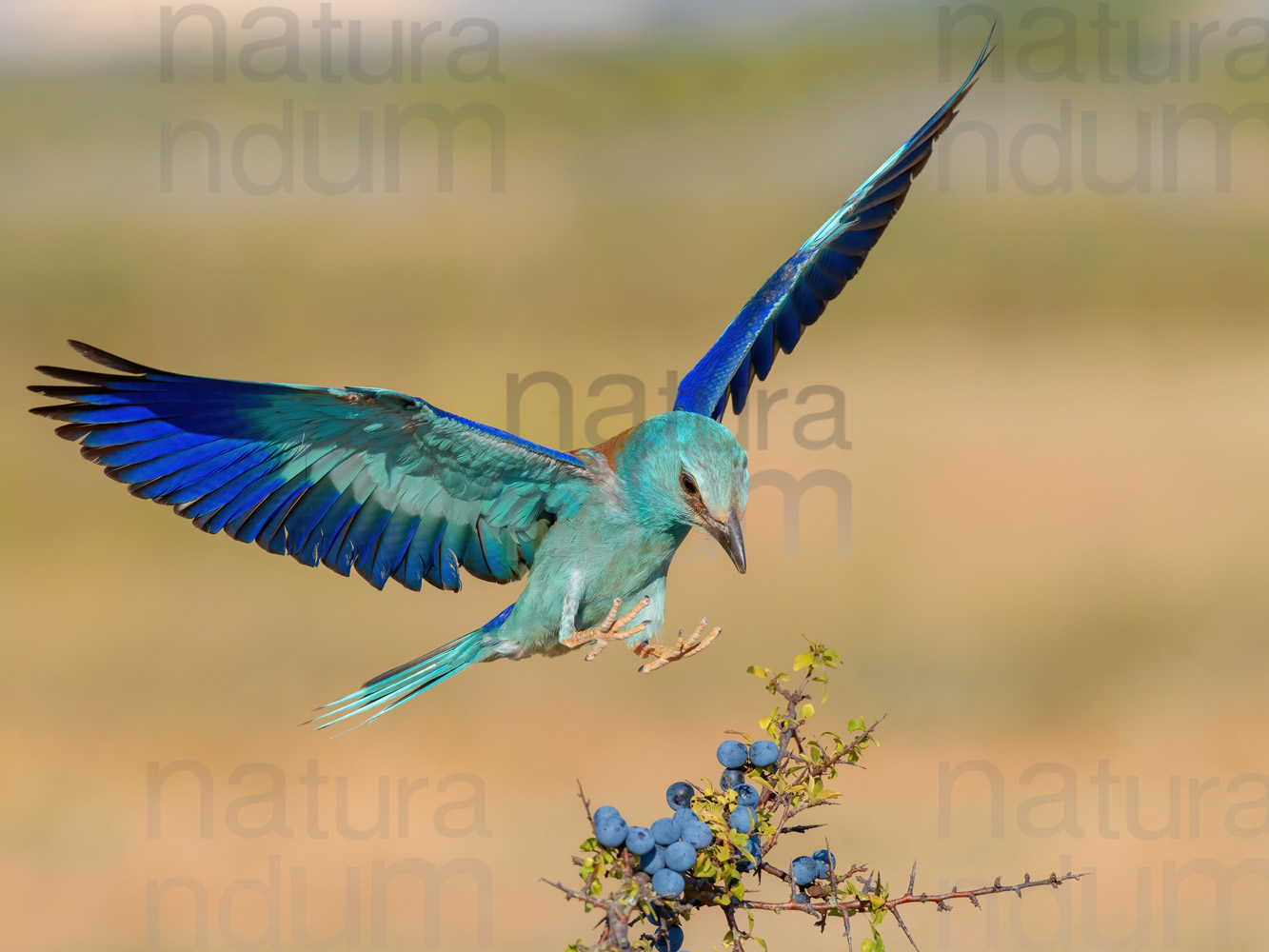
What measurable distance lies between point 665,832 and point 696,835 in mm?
70

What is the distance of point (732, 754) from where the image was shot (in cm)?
319

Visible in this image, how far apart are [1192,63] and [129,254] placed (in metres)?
15.1

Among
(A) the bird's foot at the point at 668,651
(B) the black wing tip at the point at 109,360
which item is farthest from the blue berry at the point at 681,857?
(B) the black wing tip at the point at 109,360

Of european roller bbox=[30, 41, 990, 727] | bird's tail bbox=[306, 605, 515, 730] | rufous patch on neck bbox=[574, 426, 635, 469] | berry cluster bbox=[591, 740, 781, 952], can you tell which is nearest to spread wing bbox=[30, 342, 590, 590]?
european roller bbox=[30, 41, 990, 727]

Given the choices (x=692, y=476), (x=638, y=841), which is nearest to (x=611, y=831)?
(x=638, y=841)

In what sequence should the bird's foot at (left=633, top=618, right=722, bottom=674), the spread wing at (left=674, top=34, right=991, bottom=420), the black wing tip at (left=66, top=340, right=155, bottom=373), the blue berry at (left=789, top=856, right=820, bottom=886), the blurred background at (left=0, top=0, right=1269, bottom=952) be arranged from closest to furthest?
the blue berry at (left=789, top=856, right=820, bottom=886)
the black wing tip at (left=66, top=340, right=155, bottom=373)
the bird's foot at (left=633, top=618, right=722, bottom=674)
the spread wing at (left=674, top=34, right=991, bottom=420)
the blurred background at (left=0, top=0, right=1269, bottom=952)

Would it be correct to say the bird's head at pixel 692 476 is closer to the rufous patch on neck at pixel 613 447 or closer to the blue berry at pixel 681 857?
the rufous patch on neck at pixel 613 447

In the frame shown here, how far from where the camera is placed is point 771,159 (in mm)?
17672

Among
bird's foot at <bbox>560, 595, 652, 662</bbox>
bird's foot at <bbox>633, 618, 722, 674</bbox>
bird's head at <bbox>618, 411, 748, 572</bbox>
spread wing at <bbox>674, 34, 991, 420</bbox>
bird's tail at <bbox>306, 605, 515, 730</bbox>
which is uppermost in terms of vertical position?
spread wing at <bbox>674, 34, 991, 420</bbox>

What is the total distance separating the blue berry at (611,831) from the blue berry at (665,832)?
0.07 m

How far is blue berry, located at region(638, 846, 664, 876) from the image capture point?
2.80 m

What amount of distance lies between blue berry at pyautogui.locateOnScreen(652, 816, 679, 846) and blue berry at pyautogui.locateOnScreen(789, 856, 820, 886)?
43 centimetres

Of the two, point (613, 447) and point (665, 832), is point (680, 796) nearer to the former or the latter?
point (665, 832)

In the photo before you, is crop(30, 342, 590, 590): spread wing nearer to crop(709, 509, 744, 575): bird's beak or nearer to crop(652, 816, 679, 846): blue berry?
crop(709, 509, 744, 575): bird's beak
